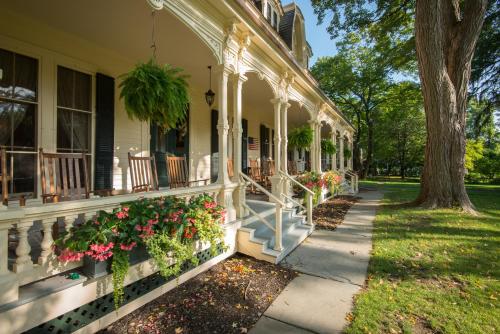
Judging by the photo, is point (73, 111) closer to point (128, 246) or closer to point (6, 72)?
point (6, 72)

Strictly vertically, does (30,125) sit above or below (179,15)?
below

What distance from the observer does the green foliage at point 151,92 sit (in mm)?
2613

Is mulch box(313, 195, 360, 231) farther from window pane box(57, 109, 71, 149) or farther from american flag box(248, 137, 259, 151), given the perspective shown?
window pane box(57, 109, 71, 149)

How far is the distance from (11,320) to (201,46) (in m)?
3.86

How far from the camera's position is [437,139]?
7227mm

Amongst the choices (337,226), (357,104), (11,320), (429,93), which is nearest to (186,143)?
(337,226)

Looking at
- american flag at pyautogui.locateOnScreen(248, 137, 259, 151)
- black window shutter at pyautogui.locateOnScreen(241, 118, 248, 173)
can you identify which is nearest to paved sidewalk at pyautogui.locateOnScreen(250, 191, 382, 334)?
black window shutter at pyautogui.locateOnScreen(241, 118, 248, 173)

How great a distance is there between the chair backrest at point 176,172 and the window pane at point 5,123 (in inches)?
84.3

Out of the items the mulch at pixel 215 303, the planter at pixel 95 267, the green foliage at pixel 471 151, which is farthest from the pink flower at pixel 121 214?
the green foliage at pixel 471 151

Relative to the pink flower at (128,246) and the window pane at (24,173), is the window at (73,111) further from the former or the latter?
the pink flower at (128,246)

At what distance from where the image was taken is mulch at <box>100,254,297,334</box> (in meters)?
2.28

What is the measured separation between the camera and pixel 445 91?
714 cm

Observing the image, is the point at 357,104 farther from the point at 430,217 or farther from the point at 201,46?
the point at 201,46

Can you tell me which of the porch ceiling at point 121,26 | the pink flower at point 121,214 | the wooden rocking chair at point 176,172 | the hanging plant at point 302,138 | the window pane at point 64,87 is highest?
the porch ceiling at point 121,26
